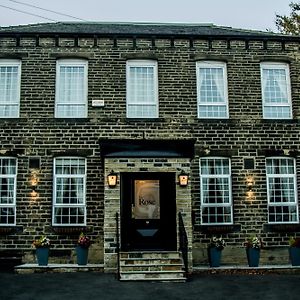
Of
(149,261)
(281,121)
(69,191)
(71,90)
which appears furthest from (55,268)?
(281,121)

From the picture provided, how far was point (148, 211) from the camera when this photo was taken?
14.7 metres

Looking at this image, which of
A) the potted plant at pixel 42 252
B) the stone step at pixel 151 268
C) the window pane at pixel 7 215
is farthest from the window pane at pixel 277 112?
the window pane at pixel 7 215

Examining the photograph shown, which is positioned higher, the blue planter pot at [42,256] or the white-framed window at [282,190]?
the white-framed window at [282,190]

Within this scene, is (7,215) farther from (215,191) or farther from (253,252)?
(253,252)

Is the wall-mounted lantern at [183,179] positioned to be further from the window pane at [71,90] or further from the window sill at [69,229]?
the window pane at [71,90]

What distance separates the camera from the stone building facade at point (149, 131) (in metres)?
14.7

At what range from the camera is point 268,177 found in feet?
50.7

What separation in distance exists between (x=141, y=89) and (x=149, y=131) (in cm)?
155

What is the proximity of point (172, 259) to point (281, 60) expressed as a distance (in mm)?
8180

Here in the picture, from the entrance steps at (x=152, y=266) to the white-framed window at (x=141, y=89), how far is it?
4.93m

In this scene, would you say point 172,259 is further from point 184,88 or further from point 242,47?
point 242,47

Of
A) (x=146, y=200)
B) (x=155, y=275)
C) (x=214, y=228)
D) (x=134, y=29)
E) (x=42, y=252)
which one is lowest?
(x=155, y=275)

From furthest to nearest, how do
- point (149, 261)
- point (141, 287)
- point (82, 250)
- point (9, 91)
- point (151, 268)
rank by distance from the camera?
1. point (9, 91)
2. point (82, 250)
3. point (149, 261)
4. point (151, 268)
5. point (141, 287)

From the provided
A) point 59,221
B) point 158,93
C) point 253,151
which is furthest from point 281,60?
point 59,221
